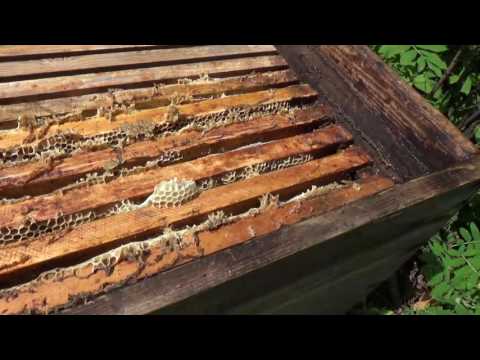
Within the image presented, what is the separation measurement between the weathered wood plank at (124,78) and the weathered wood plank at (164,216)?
0.75 metres

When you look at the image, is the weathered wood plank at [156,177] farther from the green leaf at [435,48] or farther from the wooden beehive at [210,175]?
the green leaf at [435,48]

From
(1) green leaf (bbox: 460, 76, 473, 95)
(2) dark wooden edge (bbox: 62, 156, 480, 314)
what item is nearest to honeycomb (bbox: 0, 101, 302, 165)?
(2) dark wooden edge (bbox: 62, 156, 480, 314)

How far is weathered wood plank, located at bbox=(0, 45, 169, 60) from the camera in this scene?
223cm

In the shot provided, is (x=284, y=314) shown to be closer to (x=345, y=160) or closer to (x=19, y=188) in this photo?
(x=345, y=160)

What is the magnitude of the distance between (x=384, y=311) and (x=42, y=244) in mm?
2927

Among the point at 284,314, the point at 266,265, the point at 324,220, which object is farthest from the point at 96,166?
the point at 284,314

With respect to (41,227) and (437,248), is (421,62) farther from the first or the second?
(41,227)

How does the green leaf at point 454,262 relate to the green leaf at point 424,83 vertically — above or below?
below

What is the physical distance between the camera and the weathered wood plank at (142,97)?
1.99 m

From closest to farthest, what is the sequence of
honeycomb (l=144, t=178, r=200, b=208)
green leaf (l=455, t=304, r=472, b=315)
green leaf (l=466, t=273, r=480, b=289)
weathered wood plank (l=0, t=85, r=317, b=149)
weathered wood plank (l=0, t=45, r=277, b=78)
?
honeycomb (l=144, t=178, r=200, b=208) < weathered wood plank (l=0, t=85, r=317, b=149) < weathered wood plank (l=0, t=45, r=277, b=78) < green leaf (l=466, t=273, r=480, b=289) < green leaf (l=455, t=304, r=472, b=315)

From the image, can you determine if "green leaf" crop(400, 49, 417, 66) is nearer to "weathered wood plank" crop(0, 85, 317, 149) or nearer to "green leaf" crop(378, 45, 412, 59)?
"green leaf" crop(378, 45, 412, 59)

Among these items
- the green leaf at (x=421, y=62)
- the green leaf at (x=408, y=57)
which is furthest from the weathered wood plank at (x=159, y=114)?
the green leaf at (x=421, y=62)

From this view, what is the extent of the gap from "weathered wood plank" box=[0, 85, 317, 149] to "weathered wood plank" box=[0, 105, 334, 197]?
11 centimetres

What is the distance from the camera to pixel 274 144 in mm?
2223
